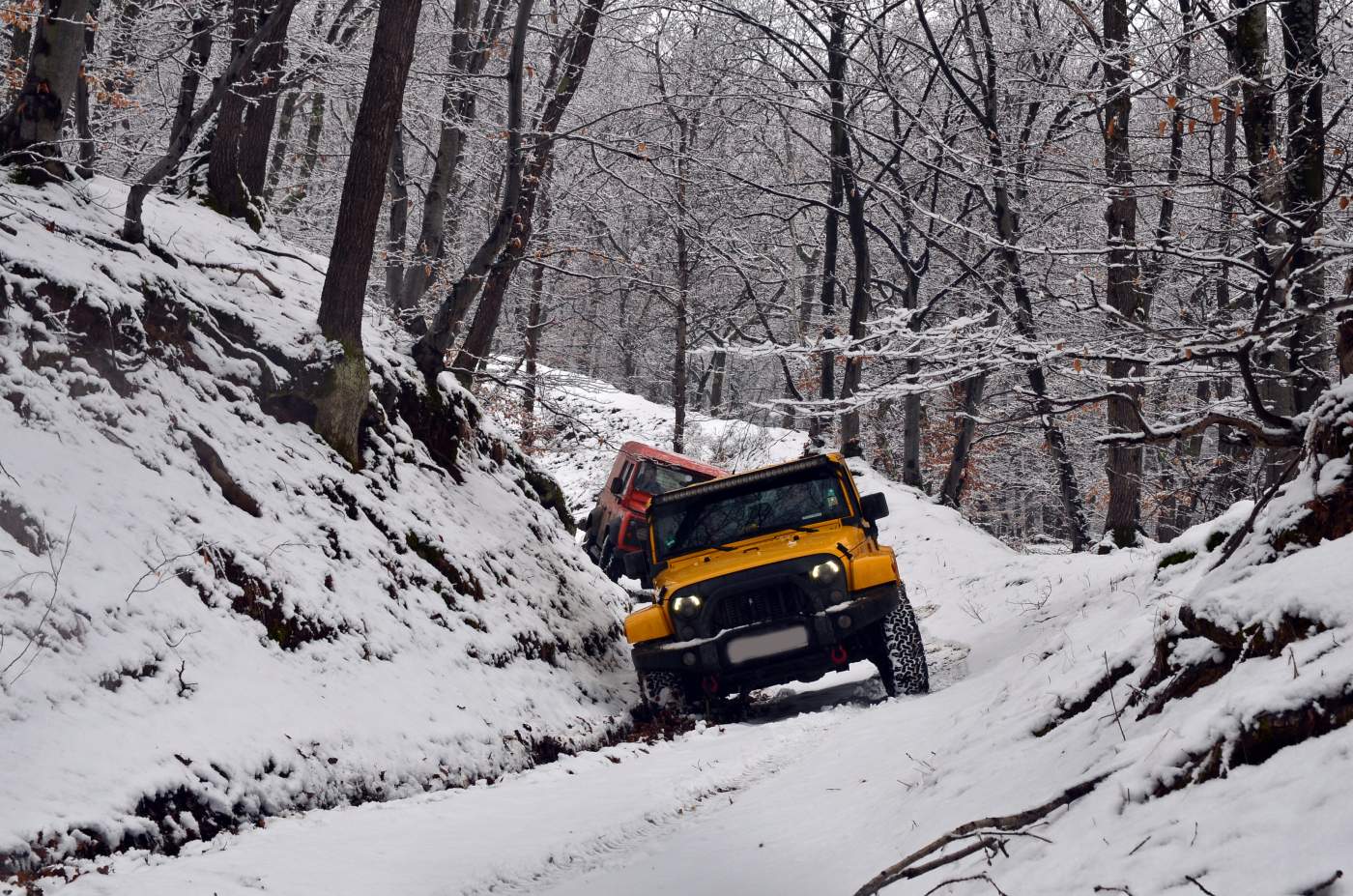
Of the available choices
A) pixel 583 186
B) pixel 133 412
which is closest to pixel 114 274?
pixel 133 412

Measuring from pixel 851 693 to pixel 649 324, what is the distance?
113 feet

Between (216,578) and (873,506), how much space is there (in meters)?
5.41

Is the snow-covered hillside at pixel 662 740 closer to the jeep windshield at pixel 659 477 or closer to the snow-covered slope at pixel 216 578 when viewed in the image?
the snow-covered slope at pixel 216 578

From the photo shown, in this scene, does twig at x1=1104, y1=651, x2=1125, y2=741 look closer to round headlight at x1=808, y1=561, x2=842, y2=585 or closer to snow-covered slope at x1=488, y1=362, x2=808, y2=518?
round headlight at x1=808, y1=561, x2=842, y2=585

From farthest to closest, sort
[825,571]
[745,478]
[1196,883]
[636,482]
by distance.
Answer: [636,482], [745,478], [825,571], [1196,883]

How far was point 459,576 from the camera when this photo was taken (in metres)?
8.44

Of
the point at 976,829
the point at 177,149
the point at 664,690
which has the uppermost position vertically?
the point at 177,149

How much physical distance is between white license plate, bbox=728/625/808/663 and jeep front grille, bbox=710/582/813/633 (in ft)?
0.61

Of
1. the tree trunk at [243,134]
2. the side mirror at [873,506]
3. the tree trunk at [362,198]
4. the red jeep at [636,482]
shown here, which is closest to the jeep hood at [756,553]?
the side mirror at [873,506]

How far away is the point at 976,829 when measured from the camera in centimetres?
322

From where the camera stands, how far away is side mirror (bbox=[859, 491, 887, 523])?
359 inches

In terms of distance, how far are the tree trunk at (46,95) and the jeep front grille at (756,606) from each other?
231 inches

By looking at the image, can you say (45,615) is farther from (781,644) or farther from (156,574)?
(781,644)

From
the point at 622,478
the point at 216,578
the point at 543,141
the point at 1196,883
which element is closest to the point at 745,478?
the point at 543,141
